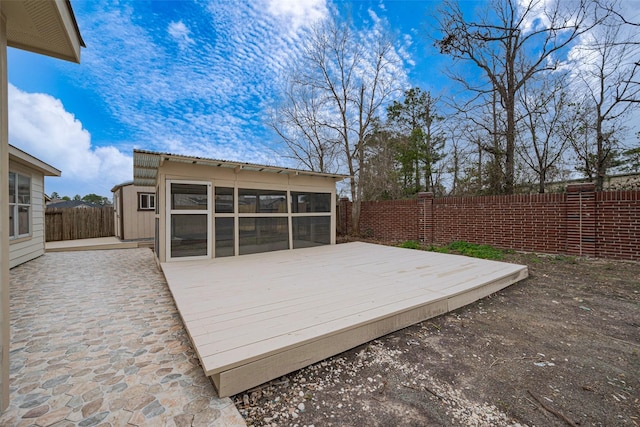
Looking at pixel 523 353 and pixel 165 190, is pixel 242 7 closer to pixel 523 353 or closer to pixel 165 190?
pixel 165 190

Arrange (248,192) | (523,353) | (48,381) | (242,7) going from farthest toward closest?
(242,7), (248,192), (523,353), (48,381)

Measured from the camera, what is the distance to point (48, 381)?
6.02 feet

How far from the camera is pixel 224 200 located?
5602mm

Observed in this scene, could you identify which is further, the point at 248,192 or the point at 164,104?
the point at 164,104

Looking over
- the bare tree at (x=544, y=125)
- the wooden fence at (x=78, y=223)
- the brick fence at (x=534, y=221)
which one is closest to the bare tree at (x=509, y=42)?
the bare tree at (x=544, y=125)

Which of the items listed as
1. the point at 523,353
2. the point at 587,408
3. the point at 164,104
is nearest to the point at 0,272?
the point at 587,408

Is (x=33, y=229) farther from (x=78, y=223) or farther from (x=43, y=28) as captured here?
(x=43, y=28)

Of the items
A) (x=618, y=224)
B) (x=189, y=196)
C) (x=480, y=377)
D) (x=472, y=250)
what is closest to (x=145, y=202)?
(x=189, y=196)

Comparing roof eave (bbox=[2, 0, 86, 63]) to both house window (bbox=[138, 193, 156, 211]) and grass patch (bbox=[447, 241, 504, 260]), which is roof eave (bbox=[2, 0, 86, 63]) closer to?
grass patch (bbox=[447, 241, 504, 260])

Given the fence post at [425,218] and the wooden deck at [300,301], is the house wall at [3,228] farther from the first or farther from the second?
the fence post at [425,218]

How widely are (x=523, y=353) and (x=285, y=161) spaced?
437 inches

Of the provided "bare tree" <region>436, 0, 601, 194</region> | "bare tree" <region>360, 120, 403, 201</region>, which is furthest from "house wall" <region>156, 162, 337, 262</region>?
"bare tree" <region>436, 0, 601, 194</region>

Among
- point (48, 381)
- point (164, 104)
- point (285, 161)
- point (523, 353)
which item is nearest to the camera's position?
point (48, 381)

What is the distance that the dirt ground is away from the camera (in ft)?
5.07
